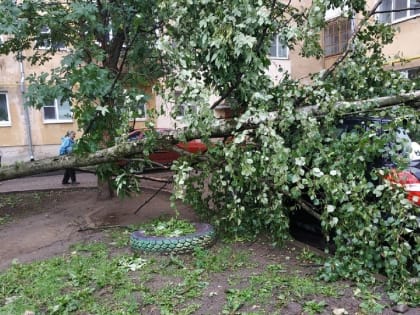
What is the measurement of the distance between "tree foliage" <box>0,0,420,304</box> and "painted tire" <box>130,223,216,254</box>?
0.42 meters

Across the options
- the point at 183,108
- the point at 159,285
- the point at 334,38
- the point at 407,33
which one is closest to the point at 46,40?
the point at 183,108

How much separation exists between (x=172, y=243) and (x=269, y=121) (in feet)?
5.81

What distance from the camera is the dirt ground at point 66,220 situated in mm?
4727

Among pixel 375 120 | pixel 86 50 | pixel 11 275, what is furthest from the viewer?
pixel 86 50

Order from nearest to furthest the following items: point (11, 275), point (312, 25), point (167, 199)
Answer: point (11, 275) < point (312, 25) < point (167, 199)

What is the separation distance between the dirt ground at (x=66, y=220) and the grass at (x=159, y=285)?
18 centimetres

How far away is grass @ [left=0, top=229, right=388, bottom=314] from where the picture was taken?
334cm

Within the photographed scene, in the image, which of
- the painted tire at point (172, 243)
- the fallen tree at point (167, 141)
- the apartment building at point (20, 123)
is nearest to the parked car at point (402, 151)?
the fallen tree at point (167, 141)

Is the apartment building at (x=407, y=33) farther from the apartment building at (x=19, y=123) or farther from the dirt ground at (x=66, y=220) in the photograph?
the apartment building at (x=19, y=123)

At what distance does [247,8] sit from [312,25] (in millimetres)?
1156

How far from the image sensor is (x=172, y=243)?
14.5ft

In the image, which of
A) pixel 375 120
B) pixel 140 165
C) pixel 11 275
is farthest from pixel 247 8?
pixel 11 275

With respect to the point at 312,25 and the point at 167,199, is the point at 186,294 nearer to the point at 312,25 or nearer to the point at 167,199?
the point at 312,25

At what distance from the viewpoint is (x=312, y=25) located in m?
4.98
